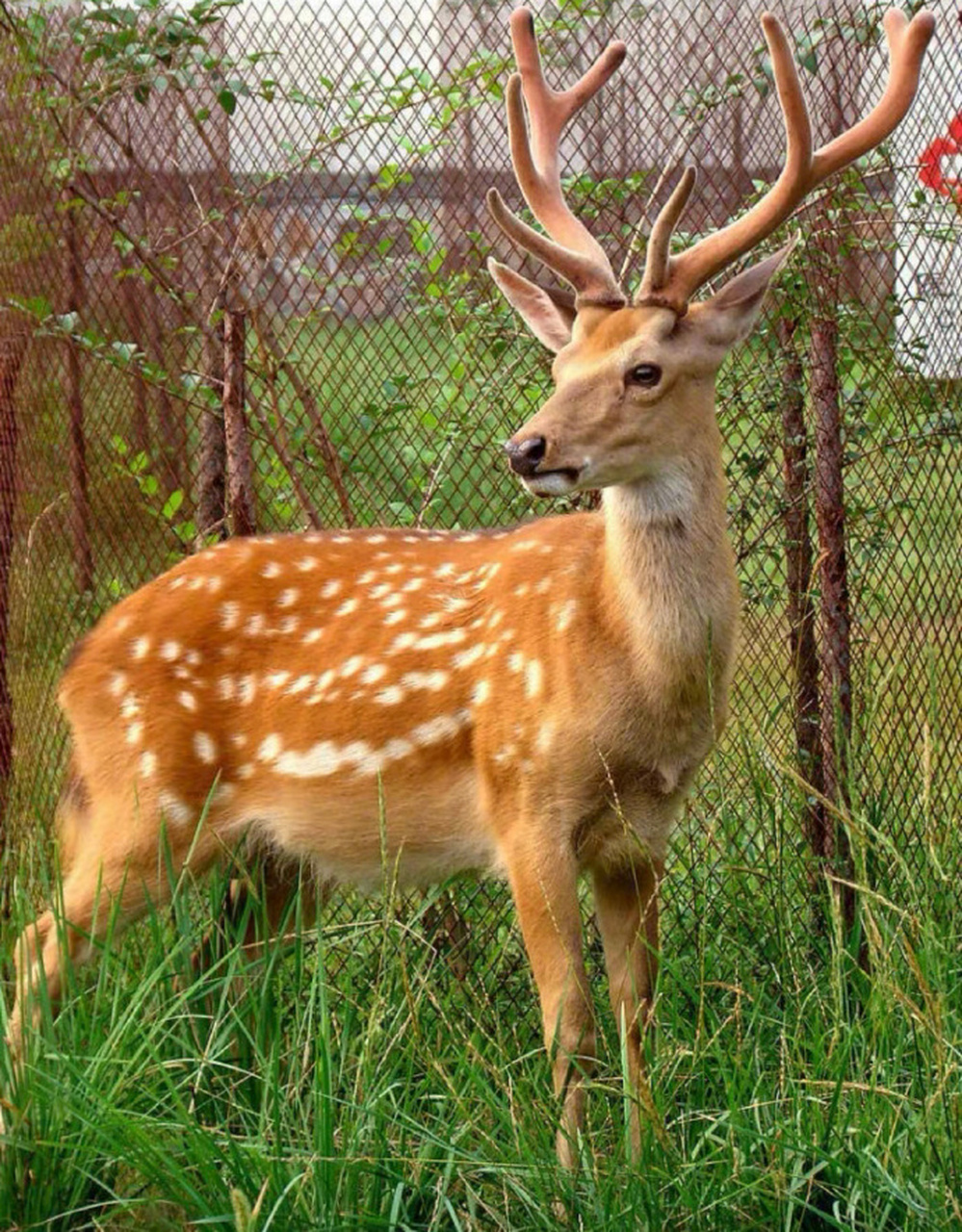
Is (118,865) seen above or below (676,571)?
below

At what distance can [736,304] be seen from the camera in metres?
4.26

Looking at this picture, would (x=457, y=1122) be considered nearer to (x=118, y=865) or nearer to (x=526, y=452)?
(x=118, y=865)

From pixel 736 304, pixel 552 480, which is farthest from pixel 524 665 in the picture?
pixel 736 304

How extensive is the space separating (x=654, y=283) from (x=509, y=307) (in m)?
1.03

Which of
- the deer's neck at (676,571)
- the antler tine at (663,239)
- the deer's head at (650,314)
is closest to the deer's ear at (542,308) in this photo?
the deer's head at (650,314)

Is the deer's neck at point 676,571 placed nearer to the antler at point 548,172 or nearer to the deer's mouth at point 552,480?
the deer's mouth at point 552,480

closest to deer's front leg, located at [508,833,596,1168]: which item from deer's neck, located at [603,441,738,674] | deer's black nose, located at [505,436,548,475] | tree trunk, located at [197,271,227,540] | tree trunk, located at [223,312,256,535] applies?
deer's neck, located at [603,441,738,674]

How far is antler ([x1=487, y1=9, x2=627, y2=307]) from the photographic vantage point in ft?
13.8

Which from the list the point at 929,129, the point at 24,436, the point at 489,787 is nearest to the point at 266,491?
the point at 24,436

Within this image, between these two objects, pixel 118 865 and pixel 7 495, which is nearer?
pixel 118 865

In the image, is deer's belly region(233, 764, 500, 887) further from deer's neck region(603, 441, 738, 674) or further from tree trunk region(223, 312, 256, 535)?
tree trunk region(223, 312, 256, 535)

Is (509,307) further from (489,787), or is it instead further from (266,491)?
(489,787)

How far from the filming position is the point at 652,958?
→ 4559mm

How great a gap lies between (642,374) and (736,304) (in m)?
0.31
